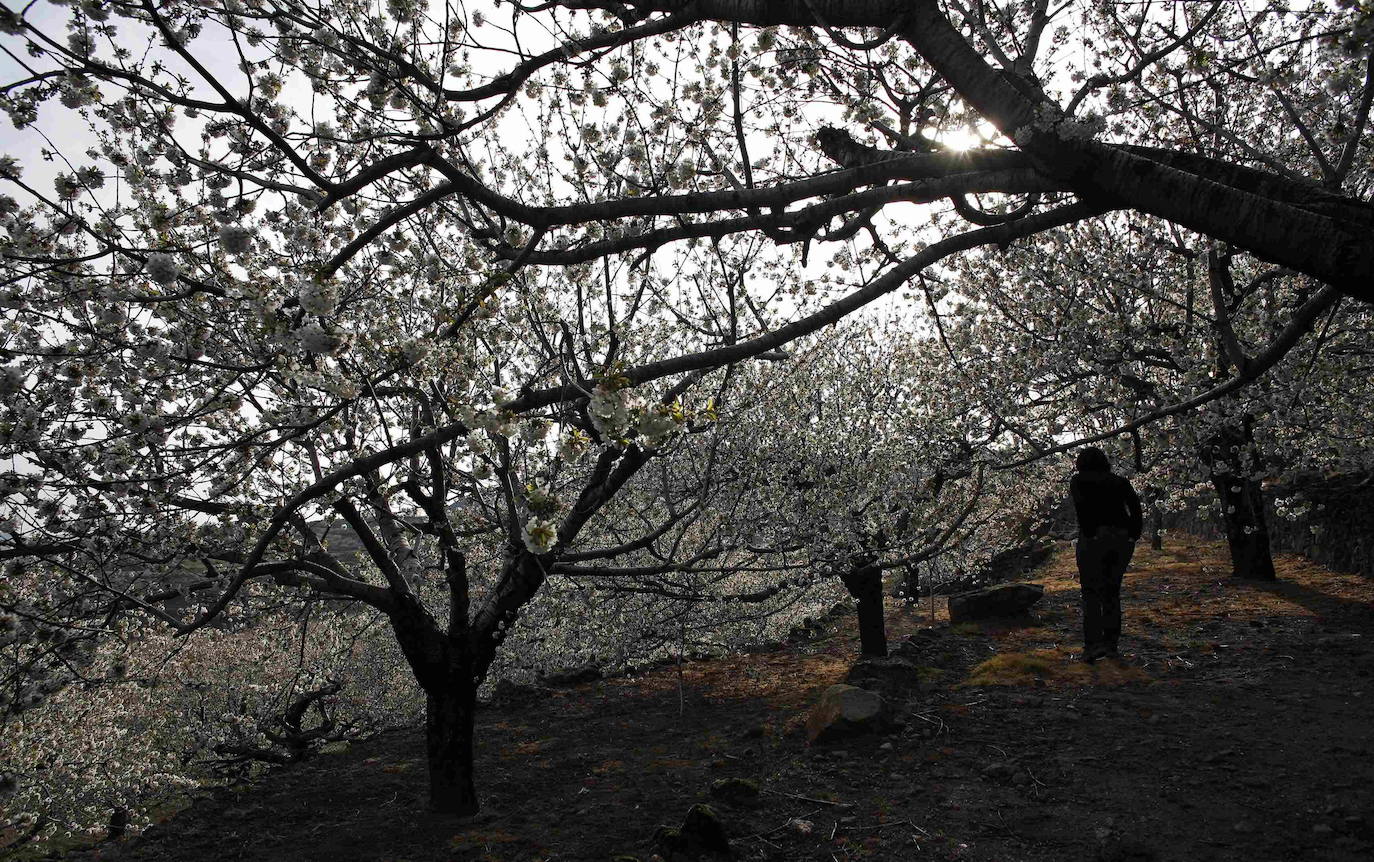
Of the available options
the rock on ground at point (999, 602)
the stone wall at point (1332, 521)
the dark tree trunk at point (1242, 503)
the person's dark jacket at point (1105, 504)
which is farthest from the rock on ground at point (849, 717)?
the stone wall at point (1332, 521)

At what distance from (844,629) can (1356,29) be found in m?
13.7

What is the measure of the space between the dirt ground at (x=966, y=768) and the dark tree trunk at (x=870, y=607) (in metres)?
0.64

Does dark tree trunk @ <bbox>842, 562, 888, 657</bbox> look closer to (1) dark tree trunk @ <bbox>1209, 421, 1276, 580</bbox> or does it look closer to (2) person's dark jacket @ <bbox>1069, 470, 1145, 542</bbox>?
(2) person's dark jacket @ <bbox>1069, 470, 1145, 542</bbox>

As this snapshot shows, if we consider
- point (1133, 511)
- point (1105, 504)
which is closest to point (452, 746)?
point (1105, 504)

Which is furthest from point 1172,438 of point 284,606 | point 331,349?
point 284,606

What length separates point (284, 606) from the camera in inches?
286

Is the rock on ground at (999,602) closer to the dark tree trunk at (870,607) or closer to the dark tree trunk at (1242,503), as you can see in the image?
the dark tree trunk at (870,607)

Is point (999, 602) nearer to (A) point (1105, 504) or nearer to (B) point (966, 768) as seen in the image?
(A) point (1105, 504)

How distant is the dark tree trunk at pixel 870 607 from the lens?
395 inches

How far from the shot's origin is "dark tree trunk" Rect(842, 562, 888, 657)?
10.0 m

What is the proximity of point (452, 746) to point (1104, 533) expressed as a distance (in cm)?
698

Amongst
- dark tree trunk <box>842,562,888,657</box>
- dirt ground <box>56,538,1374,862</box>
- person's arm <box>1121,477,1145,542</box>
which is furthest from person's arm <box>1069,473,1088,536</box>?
dark tree trunk <box>842,562,888,657</box>

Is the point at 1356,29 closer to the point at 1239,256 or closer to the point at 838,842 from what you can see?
the point at 838,842

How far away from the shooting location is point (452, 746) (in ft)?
21.2
